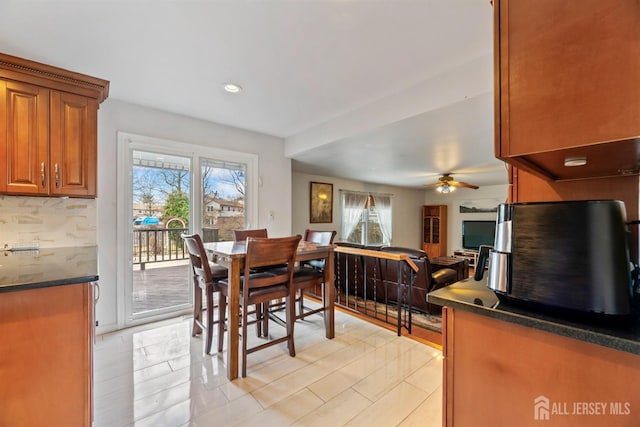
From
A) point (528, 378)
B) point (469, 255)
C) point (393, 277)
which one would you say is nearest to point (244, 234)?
point (393, 277)

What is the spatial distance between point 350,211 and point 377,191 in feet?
3.93

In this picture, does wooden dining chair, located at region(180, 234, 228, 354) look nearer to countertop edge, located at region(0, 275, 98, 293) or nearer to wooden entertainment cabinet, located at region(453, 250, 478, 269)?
countertop edge, located at region(0, 275, 98, 293)

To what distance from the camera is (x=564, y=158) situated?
864 millimetres

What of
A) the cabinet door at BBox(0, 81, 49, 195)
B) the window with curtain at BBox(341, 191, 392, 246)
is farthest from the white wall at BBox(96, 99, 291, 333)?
the window with curtain at BBox(341, 191, 392, 246)

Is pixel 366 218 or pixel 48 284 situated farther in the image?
pixel 366 218

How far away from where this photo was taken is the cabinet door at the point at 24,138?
1.86 meters

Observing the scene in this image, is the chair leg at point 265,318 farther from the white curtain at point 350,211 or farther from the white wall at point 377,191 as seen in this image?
the white curtain at point 350,211

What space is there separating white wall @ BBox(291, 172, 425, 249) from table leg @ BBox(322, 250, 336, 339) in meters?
2.86

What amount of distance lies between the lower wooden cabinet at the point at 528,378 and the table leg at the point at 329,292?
1493mm

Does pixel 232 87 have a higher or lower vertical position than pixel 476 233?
higher

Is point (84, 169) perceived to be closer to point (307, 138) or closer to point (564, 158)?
point (307, 138)

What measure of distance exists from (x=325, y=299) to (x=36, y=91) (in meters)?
2.81

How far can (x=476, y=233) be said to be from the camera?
7.45 meters

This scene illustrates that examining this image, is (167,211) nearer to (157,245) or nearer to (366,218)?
(157,245)
